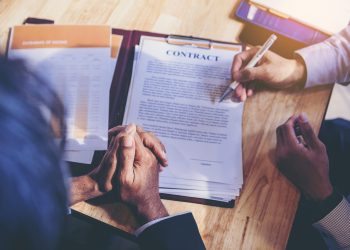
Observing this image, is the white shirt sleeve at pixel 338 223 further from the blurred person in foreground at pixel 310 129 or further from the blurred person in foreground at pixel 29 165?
the blurred person in foreground at pixel 29 165

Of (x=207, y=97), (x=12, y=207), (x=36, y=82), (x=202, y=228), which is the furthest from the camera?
(x=207, y=97)

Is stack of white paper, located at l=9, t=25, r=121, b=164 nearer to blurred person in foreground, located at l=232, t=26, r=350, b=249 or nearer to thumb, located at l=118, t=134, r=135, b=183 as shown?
thumb, located at l=118, t=134, r=135, b=183

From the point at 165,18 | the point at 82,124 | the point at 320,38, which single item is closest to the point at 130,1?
the point at 165,18

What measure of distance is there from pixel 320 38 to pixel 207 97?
1.11 ft

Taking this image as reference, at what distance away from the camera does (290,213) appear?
0.74 metres

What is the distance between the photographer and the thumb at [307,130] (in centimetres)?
79

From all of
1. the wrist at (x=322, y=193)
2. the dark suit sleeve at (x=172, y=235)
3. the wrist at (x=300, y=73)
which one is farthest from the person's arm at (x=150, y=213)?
the wrist at (x=300, y=73)

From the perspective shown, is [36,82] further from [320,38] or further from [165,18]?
[320,38]

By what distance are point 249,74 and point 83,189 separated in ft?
1.48

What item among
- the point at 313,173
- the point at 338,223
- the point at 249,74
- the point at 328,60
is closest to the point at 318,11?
the point at 328,60

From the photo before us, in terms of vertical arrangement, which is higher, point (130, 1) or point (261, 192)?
point (130, 1)

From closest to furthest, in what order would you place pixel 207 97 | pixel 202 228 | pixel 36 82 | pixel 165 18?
1. pixel 36 82
2. pixel 202 228
3. pixel 207 97
4. pixel 165 18

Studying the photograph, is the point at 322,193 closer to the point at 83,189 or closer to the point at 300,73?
the point at 300,73

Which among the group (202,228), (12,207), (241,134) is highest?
(12,207)
